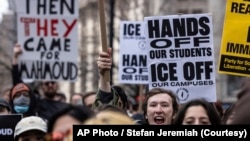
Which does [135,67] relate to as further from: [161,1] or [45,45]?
[161,1]

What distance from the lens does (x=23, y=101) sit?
33.7 ft

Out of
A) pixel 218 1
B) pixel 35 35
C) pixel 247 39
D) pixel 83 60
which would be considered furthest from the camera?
pixel 218 1

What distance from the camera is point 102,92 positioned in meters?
7.77

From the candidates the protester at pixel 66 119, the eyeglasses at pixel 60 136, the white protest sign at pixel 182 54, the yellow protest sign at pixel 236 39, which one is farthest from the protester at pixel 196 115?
the white protest sign at pixel 182 54

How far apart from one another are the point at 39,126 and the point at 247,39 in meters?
3.33

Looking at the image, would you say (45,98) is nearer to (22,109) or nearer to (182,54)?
(22,109)

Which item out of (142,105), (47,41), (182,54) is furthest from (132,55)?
(142,105)

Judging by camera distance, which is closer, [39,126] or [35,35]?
[39,126]

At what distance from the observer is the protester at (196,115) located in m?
5.91

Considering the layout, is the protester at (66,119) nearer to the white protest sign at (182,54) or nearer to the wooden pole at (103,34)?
the wooden pole at (103,34)

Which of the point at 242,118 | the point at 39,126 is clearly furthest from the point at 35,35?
the point at 242,118

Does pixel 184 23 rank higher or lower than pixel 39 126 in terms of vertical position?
higher

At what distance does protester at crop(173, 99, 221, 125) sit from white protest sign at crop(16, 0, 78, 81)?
23.6 feet

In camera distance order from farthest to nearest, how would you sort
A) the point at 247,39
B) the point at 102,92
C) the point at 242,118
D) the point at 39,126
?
the point at 247,39, the point at 102,92, the point at 39,126, the point at 242,118
